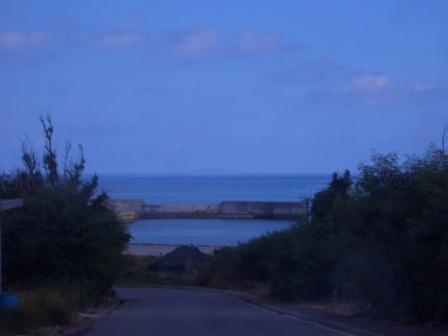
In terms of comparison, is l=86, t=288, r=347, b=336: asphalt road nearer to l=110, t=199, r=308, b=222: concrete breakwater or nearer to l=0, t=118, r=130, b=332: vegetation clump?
l=0, t=118, r=130, b=332: vegetation clump

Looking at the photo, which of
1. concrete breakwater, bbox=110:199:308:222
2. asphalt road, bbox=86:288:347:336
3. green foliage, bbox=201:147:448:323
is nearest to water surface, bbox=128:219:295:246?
concrete breakwater, bbox=110:199:308:222

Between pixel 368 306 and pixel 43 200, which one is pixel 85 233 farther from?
pixel 368 306

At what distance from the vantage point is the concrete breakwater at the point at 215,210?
139 m

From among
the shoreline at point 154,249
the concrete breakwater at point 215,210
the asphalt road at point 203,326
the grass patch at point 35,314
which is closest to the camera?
the grass patch at point 35,314

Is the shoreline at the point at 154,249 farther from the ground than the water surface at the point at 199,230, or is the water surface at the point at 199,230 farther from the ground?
the water surface at the point at 199,230

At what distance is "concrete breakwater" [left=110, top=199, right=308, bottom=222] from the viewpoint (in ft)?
457

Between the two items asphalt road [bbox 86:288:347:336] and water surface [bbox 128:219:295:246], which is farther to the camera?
water surface [bbox 128:219:295:246]

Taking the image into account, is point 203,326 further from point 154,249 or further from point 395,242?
point 154,249

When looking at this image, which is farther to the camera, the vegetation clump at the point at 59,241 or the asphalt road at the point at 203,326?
the vegetation clump at the point at 59,241

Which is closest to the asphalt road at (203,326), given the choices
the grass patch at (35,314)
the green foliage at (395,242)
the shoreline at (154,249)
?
the grass patch at (35,314)

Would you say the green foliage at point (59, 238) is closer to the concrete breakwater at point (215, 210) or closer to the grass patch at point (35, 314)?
the grass patch at point (35, 314)

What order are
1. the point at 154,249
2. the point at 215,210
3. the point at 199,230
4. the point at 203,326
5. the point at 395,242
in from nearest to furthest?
the point at 395,242
the point at 203,326
the point at 154,249
the point at 199,230
the point at 215,210

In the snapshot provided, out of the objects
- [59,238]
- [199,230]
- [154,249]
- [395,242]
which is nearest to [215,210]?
[199,230]

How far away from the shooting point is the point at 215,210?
154 metres
